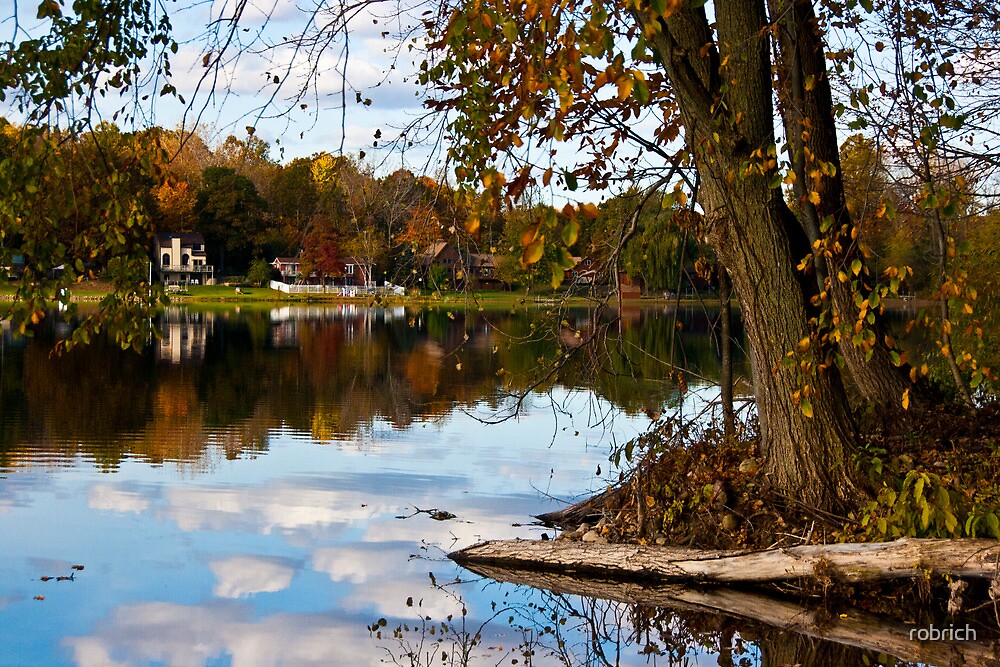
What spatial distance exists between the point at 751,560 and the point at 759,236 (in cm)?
253

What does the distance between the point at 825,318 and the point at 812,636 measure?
2.17 metres

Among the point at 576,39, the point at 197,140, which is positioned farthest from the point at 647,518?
the point at 197,140

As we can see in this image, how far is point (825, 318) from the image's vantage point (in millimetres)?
7426

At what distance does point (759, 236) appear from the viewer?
8.52 meters

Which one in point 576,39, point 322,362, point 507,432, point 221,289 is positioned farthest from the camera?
point 221,289

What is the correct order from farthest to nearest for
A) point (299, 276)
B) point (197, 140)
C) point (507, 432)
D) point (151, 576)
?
point (197, 140), point (299, 276), point (507, 432), point (151, 576)

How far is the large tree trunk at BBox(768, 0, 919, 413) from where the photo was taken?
26.0 feet

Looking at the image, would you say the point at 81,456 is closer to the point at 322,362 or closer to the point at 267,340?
the point at 322,362

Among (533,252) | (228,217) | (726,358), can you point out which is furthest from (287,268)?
(533,252)

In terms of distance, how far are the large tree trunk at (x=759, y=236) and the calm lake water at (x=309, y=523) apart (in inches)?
50.0

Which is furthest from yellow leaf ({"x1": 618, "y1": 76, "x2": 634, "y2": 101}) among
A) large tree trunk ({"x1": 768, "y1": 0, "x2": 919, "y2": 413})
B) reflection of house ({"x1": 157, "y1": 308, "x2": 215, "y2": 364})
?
reflection of house ({"x1": 157, "y1": 308, "x2": 215, "y2": 364})

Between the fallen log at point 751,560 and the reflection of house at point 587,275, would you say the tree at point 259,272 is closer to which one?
the reflection of house at point 587,275

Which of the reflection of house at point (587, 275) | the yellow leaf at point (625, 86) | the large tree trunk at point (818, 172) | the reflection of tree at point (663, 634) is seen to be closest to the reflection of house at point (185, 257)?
the reflection of house at point (587, 275)

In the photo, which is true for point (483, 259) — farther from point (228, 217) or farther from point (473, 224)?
point (228, 217)
